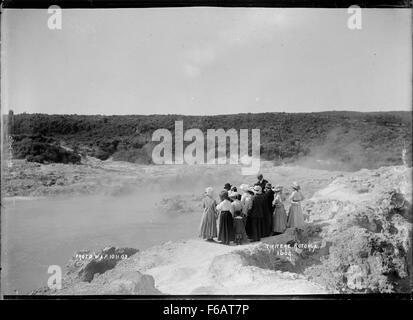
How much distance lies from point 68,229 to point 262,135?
152 inches

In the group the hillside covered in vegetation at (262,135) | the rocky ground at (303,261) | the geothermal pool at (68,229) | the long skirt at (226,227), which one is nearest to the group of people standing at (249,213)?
the long skirt at (226,227)

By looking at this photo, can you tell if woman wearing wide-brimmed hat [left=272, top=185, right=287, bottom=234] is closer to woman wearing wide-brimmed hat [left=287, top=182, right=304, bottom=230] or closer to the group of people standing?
the group of people standing

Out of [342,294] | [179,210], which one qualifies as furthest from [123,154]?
[342,294]

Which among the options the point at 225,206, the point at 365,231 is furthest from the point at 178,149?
the point at 365,231

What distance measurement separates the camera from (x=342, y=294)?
727 cm

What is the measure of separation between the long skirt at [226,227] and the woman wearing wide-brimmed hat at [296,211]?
1.14 metres

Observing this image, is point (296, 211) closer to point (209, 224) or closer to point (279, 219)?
point (279, 219)

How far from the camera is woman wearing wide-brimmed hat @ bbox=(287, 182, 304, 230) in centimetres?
789

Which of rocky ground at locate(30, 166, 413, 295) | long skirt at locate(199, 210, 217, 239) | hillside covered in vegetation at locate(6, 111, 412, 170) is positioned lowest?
rocky ground at locate(30, 166, 413, 295)

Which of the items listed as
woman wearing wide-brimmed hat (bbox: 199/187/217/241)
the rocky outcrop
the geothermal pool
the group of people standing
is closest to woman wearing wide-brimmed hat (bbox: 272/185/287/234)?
the group of people standing

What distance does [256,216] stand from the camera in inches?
307

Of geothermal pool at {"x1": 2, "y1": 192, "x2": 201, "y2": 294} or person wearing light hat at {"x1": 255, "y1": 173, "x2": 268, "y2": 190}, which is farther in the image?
person wearing light hat at {"x1": 255, "y1": 173, "x2": 268, "y2": 190}

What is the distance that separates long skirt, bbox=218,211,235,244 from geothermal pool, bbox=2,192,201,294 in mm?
561

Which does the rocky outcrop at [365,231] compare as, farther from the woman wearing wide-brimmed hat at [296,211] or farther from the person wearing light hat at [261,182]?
the person wearing light hat at [261,182]
